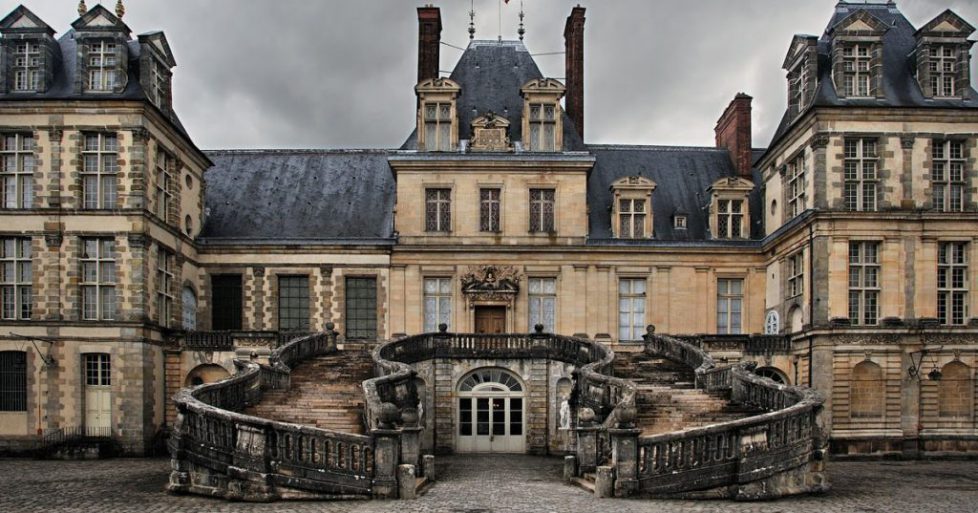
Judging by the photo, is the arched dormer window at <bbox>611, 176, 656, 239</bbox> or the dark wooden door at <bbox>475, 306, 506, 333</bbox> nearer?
the dark wooden door at <bbox>475, 306, 506, 333</bbox>

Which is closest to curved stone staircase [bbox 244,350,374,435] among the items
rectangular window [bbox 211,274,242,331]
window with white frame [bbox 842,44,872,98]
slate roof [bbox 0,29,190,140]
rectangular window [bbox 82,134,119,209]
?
rectangular window [bbox 211,274,242,331]

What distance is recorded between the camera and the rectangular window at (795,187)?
32.0 m

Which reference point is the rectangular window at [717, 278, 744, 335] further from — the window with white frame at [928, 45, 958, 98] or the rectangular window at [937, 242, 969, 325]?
the window with white frame at [928, 45, 958, 98]

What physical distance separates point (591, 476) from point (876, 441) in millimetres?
12679

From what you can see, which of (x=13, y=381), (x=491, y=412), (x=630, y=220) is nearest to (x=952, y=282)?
(x=630, y=220)

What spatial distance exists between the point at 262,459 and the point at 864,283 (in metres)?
19.4

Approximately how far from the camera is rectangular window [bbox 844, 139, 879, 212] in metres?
30.6

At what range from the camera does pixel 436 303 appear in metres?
35.2

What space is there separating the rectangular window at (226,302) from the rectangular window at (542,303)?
1000 centimetres

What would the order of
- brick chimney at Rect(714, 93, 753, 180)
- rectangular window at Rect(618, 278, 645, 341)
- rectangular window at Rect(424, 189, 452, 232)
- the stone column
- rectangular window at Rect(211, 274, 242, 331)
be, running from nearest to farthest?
the stone column
rectangular window at Rect(424, 189, 452, 232)
rectangular window at Rect(618, 278, 645, 341)
rectangular window at Rect(211, 274, 242, 331)
brick chimney at Rect(714, 93, 753, 180)

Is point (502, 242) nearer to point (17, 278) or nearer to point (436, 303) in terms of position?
point (436, 303)

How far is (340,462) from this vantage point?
18781 millimetres

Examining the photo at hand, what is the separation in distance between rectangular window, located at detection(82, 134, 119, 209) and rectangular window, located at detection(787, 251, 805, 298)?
67.2 feet

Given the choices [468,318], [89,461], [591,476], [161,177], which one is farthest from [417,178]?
[591,476]
